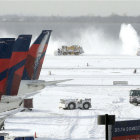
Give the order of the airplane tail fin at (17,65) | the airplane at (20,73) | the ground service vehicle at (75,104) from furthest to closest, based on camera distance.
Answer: the ground service vehicle at (75,104) < the airplane tail fin at (17,65) < the airplane at (20,73)

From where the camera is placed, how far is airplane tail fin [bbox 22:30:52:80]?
1742 inches

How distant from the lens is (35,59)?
45469 millimetres

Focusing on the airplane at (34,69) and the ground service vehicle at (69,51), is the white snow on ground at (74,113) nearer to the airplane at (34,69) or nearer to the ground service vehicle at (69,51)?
the airplane at (34,69)

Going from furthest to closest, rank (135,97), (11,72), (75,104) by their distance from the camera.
Result: (135,97) < (75,104) < (11,72)

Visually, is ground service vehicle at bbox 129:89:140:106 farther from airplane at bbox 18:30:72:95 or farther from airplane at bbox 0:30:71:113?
airplane at bbox 0:30:71:113

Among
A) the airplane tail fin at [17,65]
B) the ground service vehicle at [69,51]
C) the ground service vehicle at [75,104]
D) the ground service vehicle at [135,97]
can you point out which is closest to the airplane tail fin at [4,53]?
the airplane tail fin at [17,65]

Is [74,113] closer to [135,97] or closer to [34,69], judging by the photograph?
[34,69]

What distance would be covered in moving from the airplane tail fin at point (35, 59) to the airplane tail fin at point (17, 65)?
917 centimetres

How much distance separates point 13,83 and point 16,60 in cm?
174

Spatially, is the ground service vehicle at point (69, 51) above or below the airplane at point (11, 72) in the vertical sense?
above

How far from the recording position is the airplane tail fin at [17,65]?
32.8 meters

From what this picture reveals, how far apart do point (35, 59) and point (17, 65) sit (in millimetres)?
12025

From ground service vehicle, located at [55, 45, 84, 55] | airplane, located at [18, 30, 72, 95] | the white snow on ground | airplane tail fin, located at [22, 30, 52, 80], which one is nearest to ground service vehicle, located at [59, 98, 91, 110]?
the white snow on ground

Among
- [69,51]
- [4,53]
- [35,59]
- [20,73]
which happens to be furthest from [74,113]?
[69,51]
